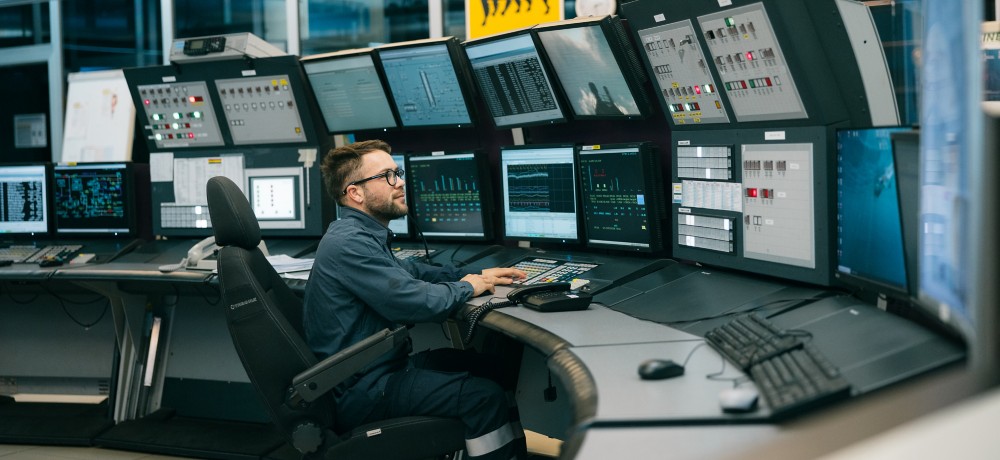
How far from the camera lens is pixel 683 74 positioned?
97.0 inches

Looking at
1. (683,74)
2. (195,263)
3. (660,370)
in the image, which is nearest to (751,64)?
(683,74)

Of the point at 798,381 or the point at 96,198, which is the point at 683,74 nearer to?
the point at 798,381

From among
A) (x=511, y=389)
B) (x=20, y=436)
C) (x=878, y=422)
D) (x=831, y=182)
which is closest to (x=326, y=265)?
(x=511, y=389)

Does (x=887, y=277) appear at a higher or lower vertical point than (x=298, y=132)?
lower

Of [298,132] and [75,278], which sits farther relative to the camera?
[298,132]

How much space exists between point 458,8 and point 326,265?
8.70 feet

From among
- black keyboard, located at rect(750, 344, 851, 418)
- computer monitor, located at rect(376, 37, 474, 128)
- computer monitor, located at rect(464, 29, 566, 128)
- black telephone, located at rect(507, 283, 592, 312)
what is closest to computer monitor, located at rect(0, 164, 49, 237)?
computer monitor, located at rect(376, 37, 474, 128)

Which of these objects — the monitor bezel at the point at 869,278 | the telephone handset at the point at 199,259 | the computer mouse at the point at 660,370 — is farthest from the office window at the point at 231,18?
the computer mouse at the point at 660,370

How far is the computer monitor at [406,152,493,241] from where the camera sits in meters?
3.33

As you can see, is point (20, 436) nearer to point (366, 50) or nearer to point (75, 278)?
point (75, 278)

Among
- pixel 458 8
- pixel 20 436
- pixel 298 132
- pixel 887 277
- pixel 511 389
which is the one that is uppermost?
pixel 458 8

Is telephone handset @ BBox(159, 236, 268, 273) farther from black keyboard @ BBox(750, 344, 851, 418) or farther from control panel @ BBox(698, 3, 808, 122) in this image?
black keyboard @ BBox(750, 344, 851, 418)

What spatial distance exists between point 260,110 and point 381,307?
1.72 metres

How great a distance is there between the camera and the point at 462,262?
124 inches
